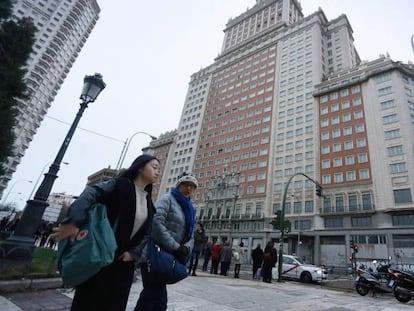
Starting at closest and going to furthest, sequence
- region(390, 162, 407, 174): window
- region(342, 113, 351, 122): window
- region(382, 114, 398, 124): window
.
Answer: region(390, 162, 407, 174): window
region(382, 114, 398, 124): window
region(342, 113, 351, 122): window

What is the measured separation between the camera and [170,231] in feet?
8.46

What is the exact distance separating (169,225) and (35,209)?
6.06 metres

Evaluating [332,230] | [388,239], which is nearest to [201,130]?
[332,230]

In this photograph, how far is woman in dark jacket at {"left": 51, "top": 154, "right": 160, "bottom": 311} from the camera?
65.1 inches

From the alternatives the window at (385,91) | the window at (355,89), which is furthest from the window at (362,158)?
the window at (355,89)

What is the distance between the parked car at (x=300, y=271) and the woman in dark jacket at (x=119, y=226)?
13344 millimetres

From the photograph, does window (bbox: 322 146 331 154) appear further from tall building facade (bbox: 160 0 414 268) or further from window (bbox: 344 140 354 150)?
window (bbox: 344 140 354 150)

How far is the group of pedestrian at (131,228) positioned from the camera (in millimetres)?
1715

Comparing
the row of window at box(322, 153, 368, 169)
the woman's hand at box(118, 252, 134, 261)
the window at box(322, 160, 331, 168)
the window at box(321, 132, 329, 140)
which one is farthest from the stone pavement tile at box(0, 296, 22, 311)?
the window at box(321, 132, 329, 140)

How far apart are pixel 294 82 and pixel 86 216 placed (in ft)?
198

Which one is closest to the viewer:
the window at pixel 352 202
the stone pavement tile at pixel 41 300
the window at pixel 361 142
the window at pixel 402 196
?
the stone pavement tile at pixel 41 300

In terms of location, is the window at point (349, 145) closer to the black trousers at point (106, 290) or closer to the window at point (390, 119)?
the window at point (390, 119)

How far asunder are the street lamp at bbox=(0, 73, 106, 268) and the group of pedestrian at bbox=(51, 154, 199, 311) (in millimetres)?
4939

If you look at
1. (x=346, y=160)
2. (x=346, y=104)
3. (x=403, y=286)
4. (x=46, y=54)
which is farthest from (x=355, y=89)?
(x=46, y=54)
